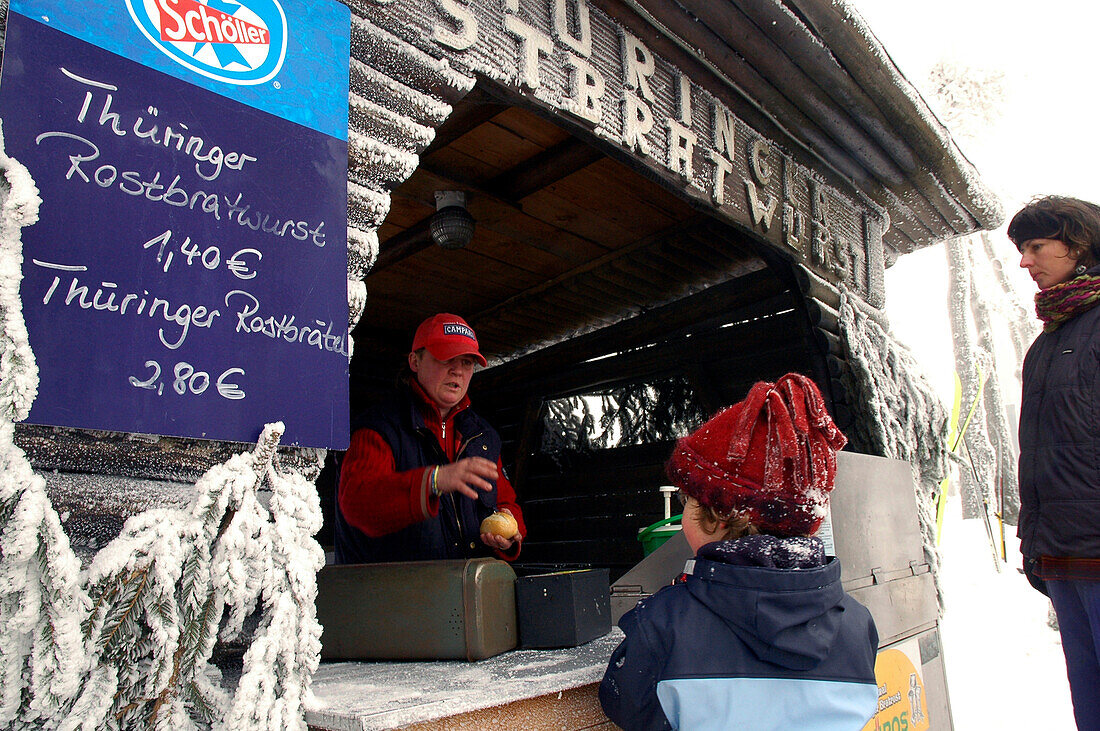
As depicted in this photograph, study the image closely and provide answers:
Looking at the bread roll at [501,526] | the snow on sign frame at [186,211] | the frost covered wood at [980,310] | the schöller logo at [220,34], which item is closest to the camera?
the snow on sign frame at [186,211]

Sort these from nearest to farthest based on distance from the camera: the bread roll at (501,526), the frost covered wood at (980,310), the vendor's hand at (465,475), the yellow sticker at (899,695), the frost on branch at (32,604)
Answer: the frost on branch at (32,604)
the vendor's hand at (465,475)
the bread roll at (501,526)
the yellow sticker at (899,695)
the frost covered wood at (980,310)

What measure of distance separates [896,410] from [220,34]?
A: 3352 mm

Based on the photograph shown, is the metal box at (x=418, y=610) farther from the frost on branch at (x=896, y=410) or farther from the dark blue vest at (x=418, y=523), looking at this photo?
the frost on branch at (x=896, y=410)

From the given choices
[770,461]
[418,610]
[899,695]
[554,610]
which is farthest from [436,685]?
[899,695]

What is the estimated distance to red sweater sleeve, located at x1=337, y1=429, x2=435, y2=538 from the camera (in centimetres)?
201

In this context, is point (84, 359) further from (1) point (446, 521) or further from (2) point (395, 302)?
(2) point (395, 302)

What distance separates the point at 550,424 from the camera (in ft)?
18.7

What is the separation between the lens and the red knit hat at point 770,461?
4.56 ft

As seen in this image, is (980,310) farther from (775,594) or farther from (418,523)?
(775,594)

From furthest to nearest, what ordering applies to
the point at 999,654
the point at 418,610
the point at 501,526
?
the point at 999,654 → the point at 501,526 → the point at 418,610

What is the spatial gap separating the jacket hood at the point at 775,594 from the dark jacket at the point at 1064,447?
1.32 metres

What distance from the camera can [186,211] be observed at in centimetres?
121

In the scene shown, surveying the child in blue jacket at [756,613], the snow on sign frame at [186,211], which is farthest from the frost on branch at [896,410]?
the snow on sign frame at [186,211]

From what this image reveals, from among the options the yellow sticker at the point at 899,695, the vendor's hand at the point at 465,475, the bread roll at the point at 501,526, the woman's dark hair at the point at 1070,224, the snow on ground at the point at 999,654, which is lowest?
the snow on ground at the point at 999,654
